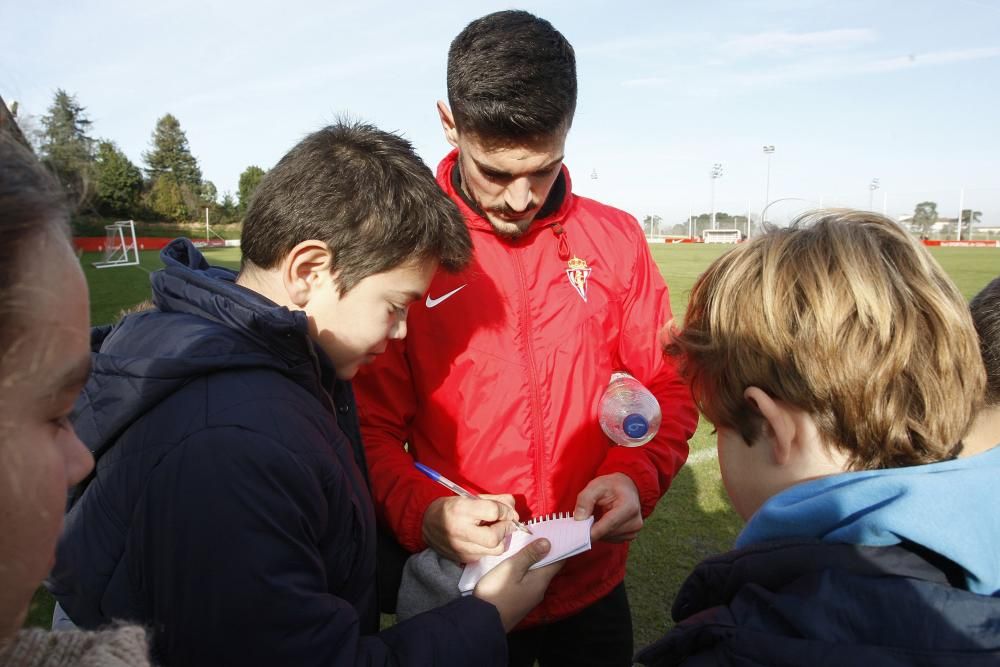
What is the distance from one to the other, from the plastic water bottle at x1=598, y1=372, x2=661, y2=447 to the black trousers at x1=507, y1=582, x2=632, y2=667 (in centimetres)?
60

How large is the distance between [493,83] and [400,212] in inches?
28.1

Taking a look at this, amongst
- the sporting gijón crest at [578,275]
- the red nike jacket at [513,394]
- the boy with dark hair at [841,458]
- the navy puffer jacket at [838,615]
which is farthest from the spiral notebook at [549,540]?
the sporting gijón crest at [578,275]

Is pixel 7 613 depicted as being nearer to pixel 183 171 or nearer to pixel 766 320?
pixel 766 320

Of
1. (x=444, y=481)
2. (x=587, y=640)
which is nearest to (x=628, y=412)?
(x=444, y=481)

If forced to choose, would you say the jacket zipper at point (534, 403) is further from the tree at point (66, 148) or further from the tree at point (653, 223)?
the tree at point (653, 223)

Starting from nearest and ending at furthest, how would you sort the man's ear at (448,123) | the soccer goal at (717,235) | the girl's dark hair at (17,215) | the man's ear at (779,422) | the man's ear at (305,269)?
the girl's dark hair at (17,215) → the man's ear at (779,422) → the man's ear at (305,269) → the man's ear at (448,123) → the soccer goal at (717,235)

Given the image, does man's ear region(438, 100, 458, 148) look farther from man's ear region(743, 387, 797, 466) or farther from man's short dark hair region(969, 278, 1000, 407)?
man's short dark hair region(969, 278, 1000, 407)

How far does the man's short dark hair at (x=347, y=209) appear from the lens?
5.29 ft

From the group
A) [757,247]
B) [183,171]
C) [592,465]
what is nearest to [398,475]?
[592,465]

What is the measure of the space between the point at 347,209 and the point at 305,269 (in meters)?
0.18

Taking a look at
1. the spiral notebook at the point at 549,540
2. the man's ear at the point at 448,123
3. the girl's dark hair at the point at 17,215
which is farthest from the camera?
the man's ear at the point at 448,123

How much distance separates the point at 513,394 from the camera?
206cm

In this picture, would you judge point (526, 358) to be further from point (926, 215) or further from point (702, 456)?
point (926, 215)

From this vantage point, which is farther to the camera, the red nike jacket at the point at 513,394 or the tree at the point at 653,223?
the tree at the point at 653,223
